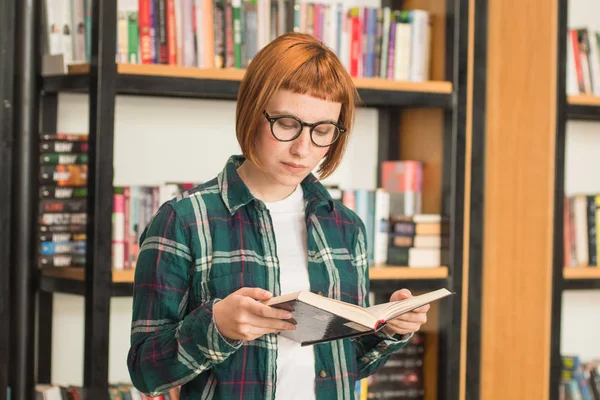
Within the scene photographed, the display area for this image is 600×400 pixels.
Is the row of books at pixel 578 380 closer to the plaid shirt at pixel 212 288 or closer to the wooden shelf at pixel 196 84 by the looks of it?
the wooden shelf at pixel 196 84

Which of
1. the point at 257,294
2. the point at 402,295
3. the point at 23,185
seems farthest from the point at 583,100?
the point at 257,294

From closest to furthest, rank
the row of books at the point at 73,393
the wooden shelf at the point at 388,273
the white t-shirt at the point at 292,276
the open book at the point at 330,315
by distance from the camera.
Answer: the open book at the point at 330,315
the white t-shirt at the point at 292,276
the wooden shelf at the point at 388,273
the row of books at the point at 73,393

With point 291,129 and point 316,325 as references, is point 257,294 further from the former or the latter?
point 291,129

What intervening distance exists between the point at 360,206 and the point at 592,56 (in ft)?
3.22

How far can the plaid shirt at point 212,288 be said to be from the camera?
3.84 feet

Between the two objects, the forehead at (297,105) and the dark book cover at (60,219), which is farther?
the dark book cover at (60,219)

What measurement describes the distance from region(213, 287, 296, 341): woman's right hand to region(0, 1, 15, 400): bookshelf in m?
1.19

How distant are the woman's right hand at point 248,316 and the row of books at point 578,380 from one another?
1868mm

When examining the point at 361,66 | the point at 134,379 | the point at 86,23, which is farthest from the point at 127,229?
the point at 134,379

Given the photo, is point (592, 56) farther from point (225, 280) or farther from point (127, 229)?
point (225, 280)

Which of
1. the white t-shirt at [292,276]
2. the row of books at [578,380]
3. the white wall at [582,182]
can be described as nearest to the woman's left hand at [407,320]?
the white t-shirt at [292,276]

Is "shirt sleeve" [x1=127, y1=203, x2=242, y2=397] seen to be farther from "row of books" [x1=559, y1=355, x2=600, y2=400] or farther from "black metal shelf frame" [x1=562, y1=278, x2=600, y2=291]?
"row of books" [x1=559, y1=355, x2=600, y2=400]

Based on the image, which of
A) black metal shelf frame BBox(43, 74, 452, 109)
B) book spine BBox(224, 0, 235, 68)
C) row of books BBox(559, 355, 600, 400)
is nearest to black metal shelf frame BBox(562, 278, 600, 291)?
row of books BBox(559, 355, 600, 400)

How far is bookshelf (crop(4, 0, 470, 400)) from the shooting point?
6.74 feet
